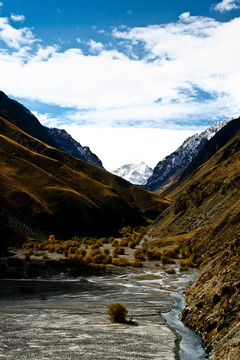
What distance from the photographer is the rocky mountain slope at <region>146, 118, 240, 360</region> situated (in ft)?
49.9

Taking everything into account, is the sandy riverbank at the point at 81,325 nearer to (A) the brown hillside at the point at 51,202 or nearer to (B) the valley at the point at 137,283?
(B) the valley at the point at 137,283

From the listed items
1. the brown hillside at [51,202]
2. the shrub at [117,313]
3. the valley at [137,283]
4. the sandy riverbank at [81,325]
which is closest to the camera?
the sandy riverbank at [81,325]

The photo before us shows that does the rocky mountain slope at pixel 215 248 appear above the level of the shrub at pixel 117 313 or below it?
above

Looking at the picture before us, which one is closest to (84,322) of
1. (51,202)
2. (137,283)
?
(137,283)

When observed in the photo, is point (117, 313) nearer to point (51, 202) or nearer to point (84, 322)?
point (84, 322)

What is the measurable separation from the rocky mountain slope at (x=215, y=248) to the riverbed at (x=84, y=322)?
144 cm

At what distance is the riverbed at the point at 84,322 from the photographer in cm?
1384

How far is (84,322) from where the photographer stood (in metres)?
18.8

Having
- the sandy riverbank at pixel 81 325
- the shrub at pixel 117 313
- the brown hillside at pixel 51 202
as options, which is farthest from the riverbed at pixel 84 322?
the brown hillside at pixel 51 202

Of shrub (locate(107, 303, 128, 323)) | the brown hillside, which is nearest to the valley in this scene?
shrub (locate(107, 303, 128, 323))

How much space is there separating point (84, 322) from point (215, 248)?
32649 mm

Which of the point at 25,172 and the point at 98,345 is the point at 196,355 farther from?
the point at 25,172

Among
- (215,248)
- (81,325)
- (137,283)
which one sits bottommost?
(137,283)

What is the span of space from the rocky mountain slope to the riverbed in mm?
1440
